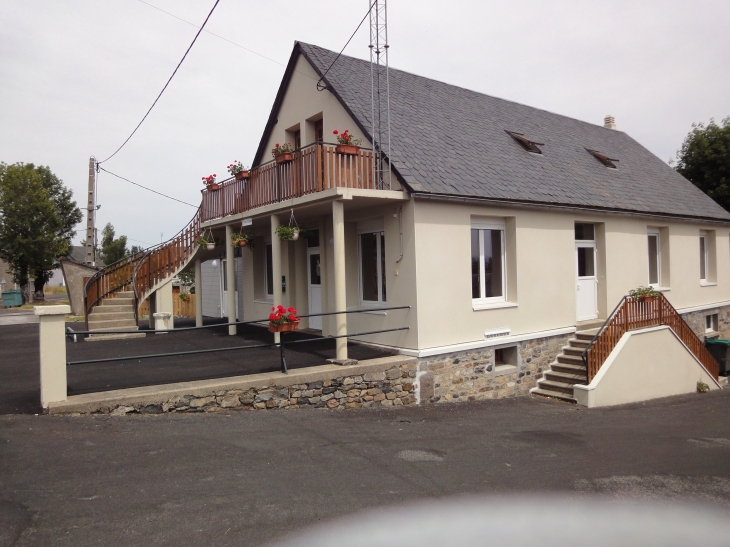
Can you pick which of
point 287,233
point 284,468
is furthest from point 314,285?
point 284,468

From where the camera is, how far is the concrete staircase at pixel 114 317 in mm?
14391

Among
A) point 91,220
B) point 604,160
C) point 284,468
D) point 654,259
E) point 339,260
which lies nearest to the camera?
point 284,468

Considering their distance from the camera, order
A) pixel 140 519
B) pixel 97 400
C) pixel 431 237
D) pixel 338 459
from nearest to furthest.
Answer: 1. pixel 140 519
2. pixel 338 459
3. pixel 97 400
4. pixel 431 237

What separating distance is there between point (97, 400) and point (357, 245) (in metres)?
6.15

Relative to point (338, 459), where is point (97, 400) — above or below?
above

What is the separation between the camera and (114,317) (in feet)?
48.2

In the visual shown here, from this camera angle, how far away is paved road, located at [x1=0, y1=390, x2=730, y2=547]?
4371 mm

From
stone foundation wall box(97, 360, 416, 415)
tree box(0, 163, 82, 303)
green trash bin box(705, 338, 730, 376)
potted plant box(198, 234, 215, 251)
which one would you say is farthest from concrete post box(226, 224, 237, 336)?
tree box(0, 163, 82, 303)

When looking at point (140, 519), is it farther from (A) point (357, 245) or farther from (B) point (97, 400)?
(A) point (357, 245)

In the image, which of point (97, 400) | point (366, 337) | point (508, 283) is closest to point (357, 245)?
point (366, 337)

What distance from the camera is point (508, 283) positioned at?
1164cm

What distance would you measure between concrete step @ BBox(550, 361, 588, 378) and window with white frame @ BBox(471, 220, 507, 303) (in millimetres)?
2059

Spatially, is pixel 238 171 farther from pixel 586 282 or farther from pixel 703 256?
pixel 703 256

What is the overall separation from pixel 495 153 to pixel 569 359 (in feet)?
16.4
